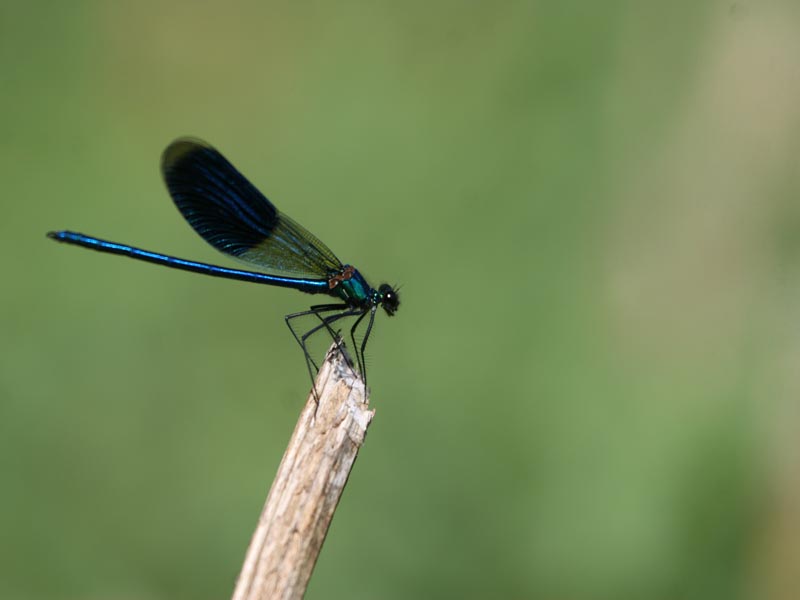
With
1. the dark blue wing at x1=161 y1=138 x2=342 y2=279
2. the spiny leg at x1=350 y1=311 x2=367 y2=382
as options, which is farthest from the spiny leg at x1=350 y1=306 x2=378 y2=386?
the dark blue wing at x1=161 y1=138 x2=342 y2=279

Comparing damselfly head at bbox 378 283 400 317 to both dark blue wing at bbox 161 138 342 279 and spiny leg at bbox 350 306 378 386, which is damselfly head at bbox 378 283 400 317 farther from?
dark blue wing at bbox 161 138 342 279

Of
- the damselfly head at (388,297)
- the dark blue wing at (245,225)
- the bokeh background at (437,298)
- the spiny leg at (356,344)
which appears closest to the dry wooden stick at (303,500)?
the spiny leg at (356,344)

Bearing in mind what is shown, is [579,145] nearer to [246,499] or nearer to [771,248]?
[771,248]

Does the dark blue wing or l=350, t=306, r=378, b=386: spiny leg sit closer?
l=350, t=306, r=378, b=386: spiny leg

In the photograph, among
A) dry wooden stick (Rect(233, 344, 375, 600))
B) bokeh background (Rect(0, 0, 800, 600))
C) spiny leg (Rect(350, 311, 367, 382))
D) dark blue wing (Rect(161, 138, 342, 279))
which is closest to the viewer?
dry wooden stick (Rect(233, 344, 375, 600))

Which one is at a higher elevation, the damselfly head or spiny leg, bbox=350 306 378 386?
the damselfly head

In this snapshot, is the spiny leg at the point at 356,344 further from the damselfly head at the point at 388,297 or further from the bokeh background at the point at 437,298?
the bokeh background at the point at 437,298

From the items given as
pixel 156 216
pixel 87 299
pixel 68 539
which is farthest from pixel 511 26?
pixel 68 539

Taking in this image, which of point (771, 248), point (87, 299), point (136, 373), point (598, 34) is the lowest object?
point (136, 373)
